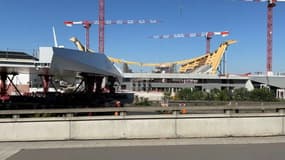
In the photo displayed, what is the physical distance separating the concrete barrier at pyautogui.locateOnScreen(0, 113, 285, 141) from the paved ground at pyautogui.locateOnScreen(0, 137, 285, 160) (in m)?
0.34

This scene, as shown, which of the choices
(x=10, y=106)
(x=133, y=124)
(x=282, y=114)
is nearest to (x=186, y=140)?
(x=133, y=124)

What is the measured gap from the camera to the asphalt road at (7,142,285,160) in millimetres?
8773

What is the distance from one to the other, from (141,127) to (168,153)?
2373 mm

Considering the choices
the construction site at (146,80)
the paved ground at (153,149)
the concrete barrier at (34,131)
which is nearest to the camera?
the paved ground at (153,149)

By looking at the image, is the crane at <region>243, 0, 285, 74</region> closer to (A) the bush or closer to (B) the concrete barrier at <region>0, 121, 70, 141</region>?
(A) the bush

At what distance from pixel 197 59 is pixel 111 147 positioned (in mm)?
174937

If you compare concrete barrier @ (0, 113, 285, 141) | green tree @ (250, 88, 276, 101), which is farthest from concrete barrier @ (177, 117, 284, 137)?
green tree @ (250, 88, 276, 101)

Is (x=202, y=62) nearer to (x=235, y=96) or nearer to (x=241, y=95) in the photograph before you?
(x=241, y=95)

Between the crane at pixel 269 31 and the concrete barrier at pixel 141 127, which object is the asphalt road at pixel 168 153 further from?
the crane at pixel 269 31

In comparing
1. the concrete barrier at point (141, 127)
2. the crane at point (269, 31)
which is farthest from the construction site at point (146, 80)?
the concrete barrier at point (141, 127)

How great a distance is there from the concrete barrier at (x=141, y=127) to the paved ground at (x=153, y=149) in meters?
0.34

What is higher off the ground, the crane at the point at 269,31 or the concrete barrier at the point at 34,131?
the crane at the point at 269,31

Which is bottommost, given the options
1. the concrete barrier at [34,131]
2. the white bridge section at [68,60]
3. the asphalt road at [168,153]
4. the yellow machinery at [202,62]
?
the asphalt road at [168,153]

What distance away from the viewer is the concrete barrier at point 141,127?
36.9 ft
